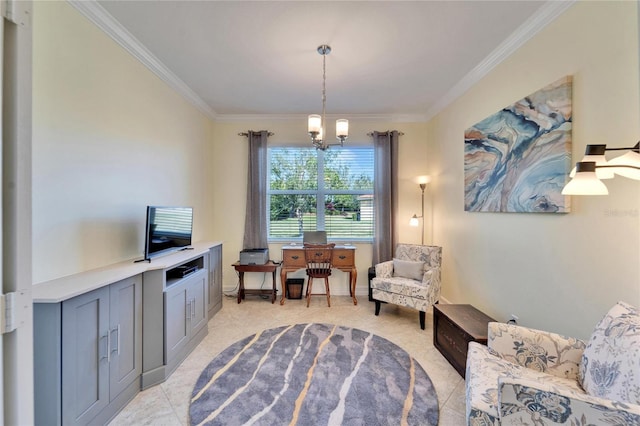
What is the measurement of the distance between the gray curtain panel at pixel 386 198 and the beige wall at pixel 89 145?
115 inches

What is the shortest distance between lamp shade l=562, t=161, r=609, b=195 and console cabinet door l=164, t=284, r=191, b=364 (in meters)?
2.76

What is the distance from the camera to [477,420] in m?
1.30

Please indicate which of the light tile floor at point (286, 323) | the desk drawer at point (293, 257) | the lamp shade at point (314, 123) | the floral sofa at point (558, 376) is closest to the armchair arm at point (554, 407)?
the floral sofa at point (558, 376)

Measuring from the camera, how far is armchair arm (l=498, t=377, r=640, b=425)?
0.97 meters

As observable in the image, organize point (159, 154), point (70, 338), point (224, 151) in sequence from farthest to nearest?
point (224, 151) < point (159, 154) < point (70, 338)

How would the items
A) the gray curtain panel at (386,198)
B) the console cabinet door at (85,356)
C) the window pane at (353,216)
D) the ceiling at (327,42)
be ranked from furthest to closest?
the window pane at (353,216)
the gray curtain panel at (386,198)
the ceiling at (327,42)
the console cabinet door at (85,356)

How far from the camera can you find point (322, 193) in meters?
4.30

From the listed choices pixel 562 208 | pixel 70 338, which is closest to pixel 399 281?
pixel 562 208

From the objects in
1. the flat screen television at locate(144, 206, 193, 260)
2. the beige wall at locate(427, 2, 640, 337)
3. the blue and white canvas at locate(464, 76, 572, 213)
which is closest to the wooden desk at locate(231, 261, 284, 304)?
the flat screen television at locate(144, 206, 193, 260)

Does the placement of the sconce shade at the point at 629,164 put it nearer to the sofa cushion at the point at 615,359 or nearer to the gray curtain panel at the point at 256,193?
the sofa cushion at the point at 615,359

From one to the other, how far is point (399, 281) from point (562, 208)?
177 cm

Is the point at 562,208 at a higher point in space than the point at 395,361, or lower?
higher

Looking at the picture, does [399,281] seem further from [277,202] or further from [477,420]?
[277,202]

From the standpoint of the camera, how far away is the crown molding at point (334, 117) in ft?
13.5
